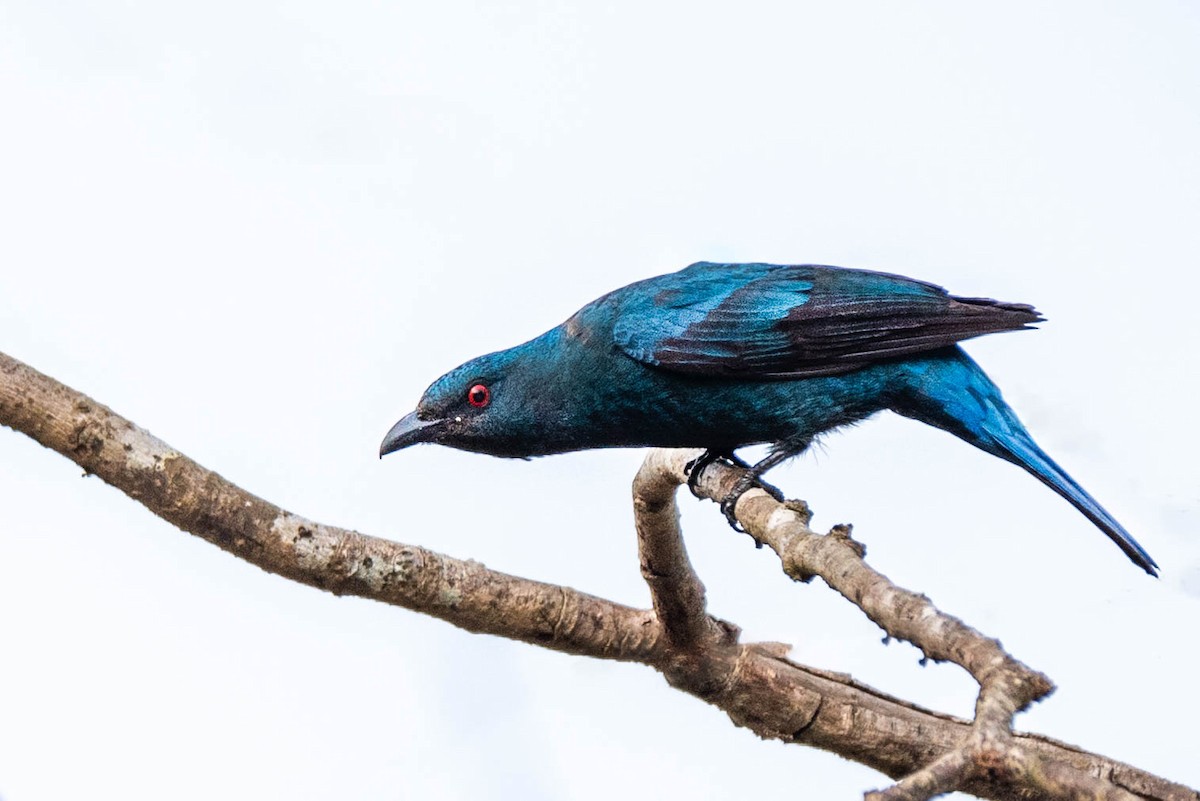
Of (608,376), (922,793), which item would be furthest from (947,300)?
(922,793)

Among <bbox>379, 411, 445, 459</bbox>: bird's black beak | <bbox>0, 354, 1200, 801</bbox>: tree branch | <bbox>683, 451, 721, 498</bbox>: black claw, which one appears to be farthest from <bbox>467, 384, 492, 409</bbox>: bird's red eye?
<bbox>683, 451, 721, 498</bbox>: black claw

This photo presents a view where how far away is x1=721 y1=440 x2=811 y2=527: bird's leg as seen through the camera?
5.80 m

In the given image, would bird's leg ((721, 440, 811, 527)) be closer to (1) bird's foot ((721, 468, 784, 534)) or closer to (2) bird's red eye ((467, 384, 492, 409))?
(1) bird's foot ((721, 468, 784, 534))

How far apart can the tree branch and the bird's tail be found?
2.88 feet

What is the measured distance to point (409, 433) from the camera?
6.06 meters

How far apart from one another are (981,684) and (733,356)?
2.84 m

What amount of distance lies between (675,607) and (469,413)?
1.38 meters

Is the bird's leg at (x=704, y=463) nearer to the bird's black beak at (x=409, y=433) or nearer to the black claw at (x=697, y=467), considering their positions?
the black claw at (x=697, y=467)

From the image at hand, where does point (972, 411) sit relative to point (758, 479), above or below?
above

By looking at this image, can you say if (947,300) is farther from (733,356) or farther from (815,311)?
(733,356)

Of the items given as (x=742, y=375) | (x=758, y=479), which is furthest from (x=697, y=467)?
(x=742, y=375)

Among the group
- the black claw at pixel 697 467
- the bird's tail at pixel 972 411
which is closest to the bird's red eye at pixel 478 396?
the black claw at pixel 697 467

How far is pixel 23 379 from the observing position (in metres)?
4.10

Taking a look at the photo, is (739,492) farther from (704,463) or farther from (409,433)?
(409,433)
